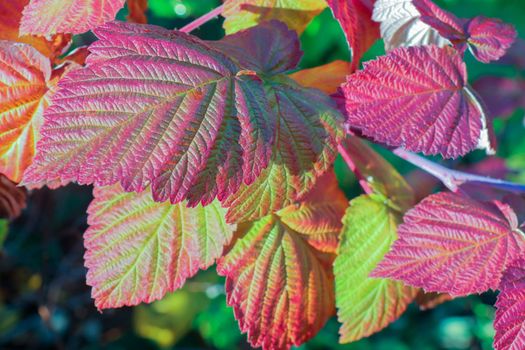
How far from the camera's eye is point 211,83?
1.99 feet

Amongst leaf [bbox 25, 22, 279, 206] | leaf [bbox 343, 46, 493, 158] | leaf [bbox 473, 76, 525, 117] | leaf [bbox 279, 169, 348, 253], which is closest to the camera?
leaf [bbox 25, 22, 279, 206]

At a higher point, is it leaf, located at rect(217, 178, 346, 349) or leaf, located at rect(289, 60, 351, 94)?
leaf, located at rect(289, 60, 351, 94)

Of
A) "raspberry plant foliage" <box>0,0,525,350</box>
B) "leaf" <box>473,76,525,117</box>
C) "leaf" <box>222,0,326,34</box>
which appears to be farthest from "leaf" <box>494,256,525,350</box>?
"leaf" <box>473,76,525,117</box>

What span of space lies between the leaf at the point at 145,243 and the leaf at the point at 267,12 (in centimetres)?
23

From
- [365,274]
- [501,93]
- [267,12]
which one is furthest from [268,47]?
[501,93]

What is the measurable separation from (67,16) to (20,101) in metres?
0.10

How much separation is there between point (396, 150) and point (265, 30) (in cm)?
21

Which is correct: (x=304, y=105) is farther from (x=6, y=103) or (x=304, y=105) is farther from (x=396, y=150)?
(x=6, y=103)

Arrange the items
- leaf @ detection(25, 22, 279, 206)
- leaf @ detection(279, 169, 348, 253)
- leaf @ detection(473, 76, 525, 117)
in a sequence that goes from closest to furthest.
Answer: leaf @ detection(25, 22, 279, 206)
leaf @ detection(279, 169, 348, 253)
leaf @ detection(473, 76, 525, 117)

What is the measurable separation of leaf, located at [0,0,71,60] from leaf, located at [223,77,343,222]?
25cm

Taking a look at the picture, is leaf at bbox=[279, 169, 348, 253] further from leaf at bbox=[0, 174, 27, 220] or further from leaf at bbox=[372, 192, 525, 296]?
leaf at bbox=[0, 174, 27, 220]

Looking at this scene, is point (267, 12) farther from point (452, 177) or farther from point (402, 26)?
point (452, 177)

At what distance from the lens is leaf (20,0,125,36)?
63cm

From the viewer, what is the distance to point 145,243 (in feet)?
2.33
